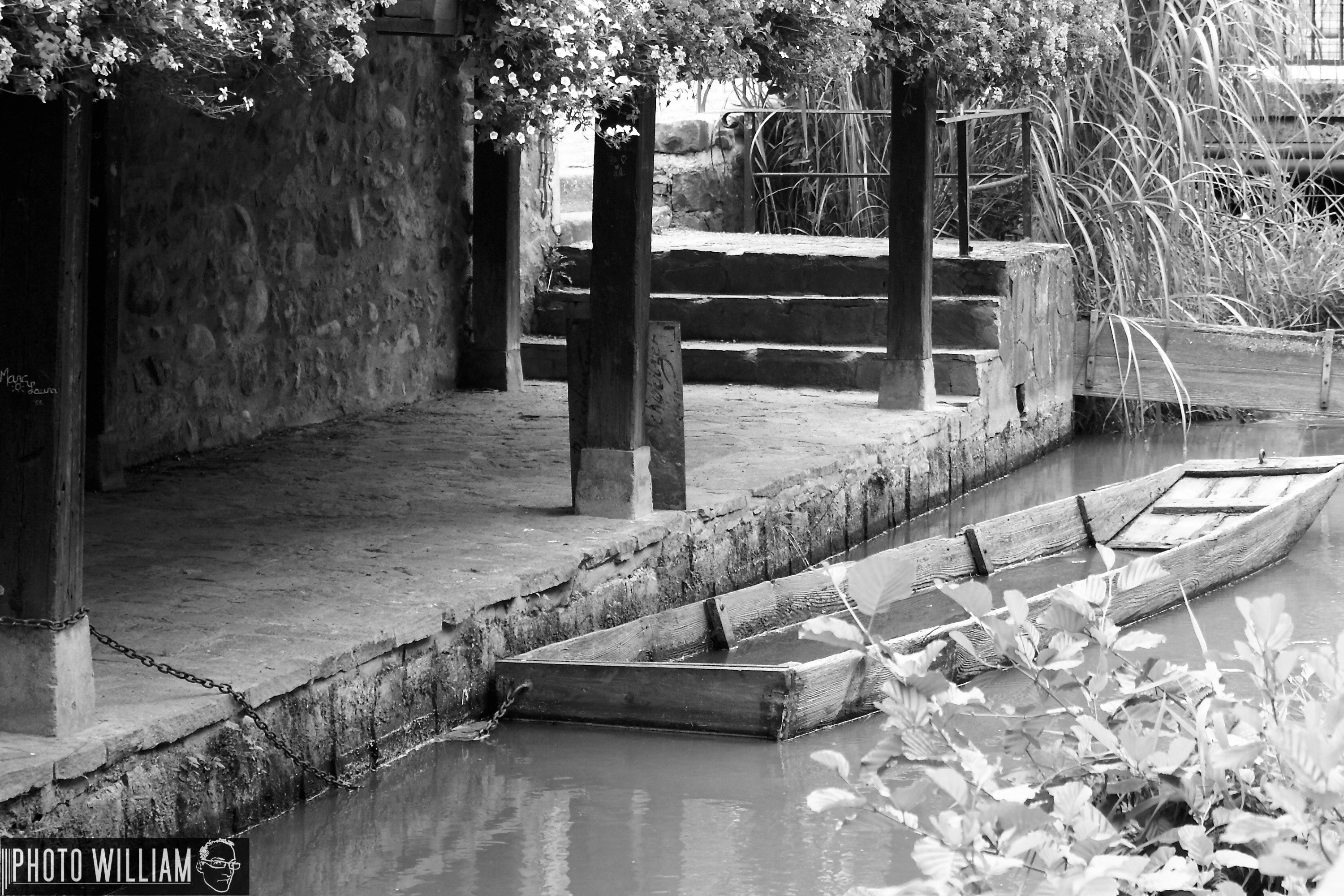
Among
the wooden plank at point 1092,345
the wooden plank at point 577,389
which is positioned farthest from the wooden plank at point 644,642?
the wooden plank at point 1092,345

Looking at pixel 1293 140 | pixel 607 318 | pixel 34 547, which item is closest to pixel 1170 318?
pixel 1293 140

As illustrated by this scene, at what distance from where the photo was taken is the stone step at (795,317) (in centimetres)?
940

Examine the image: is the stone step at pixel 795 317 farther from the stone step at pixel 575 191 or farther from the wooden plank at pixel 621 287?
the wooden plank at pixel 621 287

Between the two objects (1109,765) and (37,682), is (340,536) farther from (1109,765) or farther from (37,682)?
(1109,765)

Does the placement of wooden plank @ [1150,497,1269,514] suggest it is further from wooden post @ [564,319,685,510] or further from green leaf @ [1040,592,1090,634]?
green leaf @ [1040,592,1090,634]

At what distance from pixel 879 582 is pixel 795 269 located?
26.2 feet

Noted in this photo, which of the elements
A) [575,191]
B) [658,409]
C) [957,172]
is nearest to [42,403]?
[658,409]

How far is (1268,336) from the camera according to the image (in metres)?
9.75

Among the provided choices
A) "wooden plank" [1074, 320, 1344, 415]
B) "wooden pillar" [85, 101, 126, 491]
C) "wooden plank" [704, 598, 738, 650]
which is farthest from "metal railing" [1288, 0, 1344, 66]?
"wooden pillar" [85, 101, 126, 491]

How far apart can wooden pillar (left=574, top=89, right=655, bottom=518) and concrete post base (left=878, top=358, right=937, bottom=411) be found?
113 inches

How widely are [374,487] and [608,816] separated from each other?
98.5 inches

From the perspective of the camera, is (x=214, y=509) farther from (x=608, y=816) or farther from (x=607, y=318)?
(x=608, y=816)

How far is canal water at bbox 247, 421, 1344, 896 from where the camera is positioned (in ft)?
12.8

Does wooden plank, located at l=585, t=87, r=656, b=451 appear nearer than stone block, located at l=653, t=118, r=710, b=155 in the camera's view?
Yes
